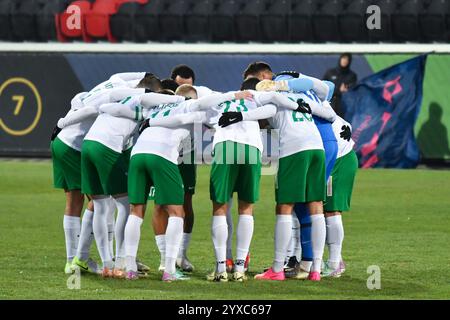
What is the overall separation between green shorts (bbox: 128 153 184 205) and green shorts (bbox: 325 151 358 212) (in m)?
1.70

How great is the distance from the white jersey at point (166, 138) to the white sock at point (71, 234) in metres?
1.30

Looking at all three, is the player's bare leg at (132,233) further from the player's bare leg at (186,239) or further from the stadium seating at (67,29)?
the stadium seating at (67,29)

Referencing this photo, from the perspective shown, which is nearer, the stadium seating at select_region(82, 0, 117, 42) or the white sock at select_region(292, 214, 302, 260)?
the white sock at select_region(292, 214, 302, 260)

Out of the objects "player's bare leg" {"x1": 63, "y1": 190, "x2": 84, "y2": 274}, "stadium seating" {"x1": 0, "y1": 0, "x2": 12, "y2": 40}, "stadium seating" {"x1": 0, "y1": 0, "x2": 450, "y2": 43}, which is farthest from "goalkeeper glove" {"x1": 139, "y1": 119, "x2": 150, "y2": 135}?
"stadium seating" {"x1": 0, "y1": 0, "x2": 12, "y2": 40}

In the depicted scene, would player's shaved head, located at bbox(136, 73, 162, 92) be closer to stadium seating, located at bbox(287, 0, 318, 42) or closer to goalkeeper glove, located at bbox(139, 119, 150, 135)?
goalkeeper glove, located at bbox(139, 119, 150, 135)

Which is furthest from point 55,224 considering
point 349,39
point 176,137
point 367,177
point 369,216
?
point 349,39

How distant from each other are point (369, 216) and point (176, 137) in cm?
696

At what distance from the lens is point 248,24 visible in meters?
28.7

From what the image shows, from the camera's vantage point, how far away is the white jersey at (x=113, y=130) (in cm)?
1273

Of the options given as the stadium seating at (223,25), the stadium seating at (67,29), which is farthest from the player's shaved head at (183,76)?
the stadium seating at (67,29)

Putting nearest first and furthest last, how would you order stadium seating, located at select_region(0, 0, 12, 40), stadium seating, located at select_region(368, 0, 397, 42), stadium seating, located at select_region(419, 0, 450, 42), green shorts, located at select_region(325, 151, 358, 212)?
1. green shorts, located at select_region(325, 151, 358, 212)
2. stadium seating, located at select_region(419, 0, 450, 42)
3. stadium seating, located at select_region(368, 0, 397, 42)
4. stadium seating, located at select_region(0, 0, 12, 40)

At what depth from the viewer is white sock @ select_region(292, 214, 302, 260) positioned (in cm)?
1326

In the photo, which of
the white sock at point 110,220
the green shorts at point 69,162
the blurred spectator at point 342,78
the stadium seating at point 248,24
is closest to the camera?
the white sock at point 110,220

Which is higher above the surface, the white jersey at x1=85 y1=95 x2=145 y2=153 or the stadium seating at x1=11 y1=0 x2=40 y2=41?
the stadium seating at x1=11 y1=0 x2=40 y2=41
